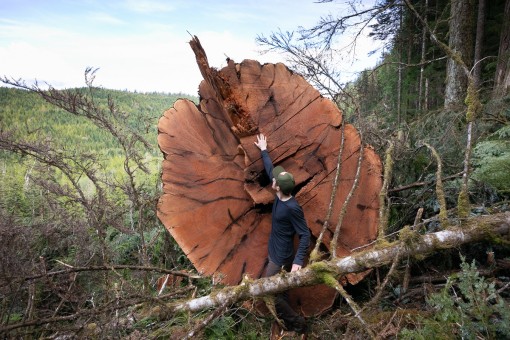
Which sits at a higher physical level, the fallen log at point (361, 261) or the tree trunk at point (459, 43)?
the tree trunk at point (459, 43)

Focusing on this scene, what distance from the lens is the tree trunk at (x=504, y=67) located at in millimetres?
4645

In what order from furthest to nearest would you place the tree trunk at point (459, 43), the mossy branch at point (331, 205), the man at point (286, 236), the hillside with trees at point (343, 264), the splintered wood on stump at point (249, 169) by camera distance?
the tree trunk at point (459, 43), the splintered wood on stump at point (249, 169), the man at point (286, 236), the mossy branch at point (331, 205), the hillside with trees at point (343, 264)

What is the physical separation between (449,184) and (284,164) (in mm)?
1514

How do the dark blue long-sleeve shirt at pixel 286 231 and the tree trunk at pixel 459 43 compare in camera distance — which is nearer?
the dark blue long-sleeve shirt at pixel 286 231

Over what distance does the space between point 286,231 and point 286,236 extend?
0.14 feet

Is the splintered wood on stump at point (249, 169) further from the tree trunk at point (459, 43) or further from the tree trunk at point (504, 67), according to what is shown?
the tree trunk at point (459, 43)

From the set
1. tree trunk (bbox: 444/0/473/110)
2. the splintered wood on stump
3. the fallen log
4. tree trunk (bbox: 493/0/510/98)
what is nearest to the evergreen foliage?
the fallen log

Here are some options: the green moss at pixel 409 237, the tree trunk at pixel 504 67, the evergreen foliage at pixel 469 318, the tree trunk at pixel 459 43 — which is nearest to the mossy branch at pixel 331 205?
the green moss at pixel 409 237

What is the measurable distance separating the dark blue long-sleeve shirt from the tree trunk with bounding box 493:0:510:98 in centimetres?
372

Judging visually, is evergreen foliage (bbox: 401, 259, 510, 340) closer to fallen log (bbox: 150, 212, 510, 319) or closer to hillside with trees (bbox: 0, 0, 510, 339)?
hillside with trees (bbox: 0, 0, 510, 339)

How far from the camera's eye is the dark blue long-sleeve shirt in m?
2.54

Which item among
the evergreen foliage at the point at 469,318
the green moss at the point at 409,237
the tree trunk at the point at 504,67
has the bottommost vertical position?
the evergreen foliage at the point at 469,318

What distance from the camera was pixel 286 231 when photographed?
8.64 ft

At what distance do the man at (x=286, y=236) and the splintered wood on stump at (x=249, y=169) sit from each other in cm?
20
